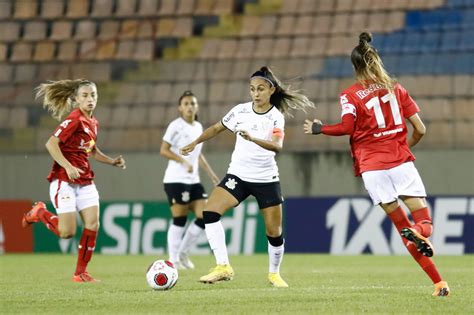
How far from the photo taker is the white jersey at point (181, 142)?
1414cm

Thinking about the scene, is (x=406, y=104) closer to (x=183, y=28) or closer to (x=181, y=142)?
(x=181, y=142)

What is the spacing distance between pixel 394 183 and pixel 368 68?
91 centimetres

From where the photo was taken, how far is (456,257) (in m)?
16.4

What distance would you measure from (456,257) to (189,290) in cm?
769

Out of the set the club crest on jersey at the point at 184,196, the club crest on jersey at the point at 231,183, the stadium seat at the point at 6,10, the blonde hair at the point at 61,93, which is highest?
the stadium seat at the point at 6,10

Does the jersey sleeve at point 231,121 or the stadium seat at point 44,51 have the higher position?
the stadium seat at point 44,51

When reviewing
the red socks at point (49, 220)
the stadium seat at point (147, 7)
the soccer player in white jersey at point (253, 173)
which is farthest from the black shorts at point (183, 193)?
the stadium seat at point (147, 7)

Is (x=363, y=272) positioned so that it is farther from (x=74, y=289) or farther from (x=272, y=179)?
(x=74, y=289)

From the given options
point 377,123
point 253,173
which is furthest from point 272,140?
point 377,123

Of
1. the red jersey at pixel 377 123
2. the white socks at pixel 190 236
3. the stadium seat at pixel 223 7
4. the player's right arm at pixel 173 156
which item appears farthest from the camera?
the stadium seat at pixel 223 7

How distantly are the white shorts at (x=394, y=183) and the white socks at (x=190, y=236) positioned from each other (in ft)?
17.9

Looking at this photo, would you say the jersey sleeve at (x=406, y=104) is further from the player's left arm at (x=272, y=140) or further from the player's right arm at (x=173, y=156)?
the player's right arm at (x=173, y=156)

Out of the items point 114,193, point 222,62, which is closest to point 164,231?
point 114,193

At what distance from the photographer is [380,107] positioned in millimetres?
8867
